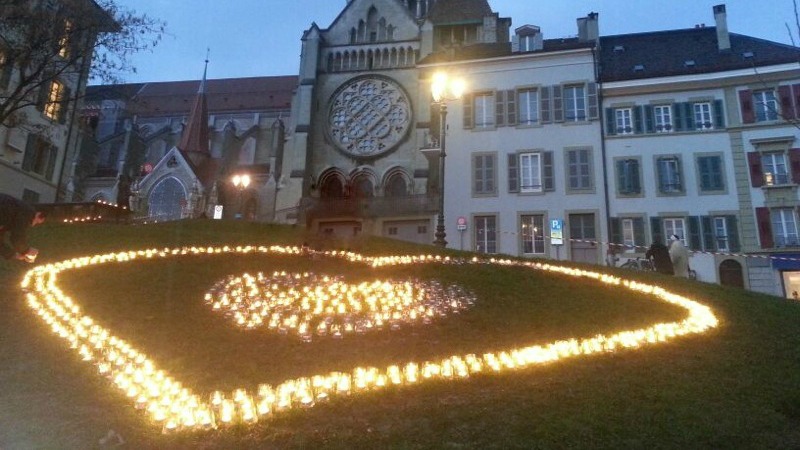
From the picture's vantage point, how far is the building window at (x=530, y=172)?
3944cm

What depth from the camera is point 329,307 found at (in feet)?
42.2

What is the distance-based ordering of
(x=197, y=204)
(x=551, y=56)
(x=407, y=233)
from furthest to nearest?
1. (x=197, y=204)
2. (x=407, y=233)
3. (x=551, y=56)

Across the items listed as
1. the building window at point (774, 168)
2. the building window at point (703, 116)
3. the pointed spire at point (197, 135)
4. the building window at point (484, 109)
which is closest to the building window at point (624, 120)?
the building window at point (703, 116)

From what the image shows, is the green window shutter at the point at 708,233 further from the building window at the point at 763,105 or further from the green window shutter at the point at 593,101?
the green window shutter at the point at 593,101

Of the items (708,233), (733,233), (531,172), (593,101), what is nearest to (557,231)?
(531,172)

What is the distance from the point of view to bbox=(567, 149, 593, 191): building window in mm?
38781

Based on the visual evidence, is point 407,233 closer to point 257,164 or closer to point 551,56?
point 551,56

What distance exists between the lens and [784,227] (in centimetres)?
3519

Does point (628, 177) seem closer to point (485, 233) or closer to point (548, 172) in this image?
point (548, 172)

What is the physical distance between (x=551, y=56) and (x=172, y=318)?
36051mm

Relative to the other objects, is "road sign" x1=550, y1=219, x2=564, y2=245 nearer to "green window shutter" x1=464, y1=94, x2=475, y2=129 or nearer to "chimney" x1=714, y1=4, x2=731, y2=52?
"green window shutter" x1=464, y1=94, x2=475, y2=129

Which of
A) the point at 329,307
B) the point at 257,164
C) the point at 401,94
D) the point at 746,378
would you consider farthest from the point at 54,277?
the point at 257,164

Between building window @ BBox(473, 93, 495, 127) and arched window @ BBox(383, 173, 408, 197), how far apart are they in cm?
1071

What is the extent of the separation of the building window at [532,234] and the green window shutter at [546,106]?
7.04 meters
